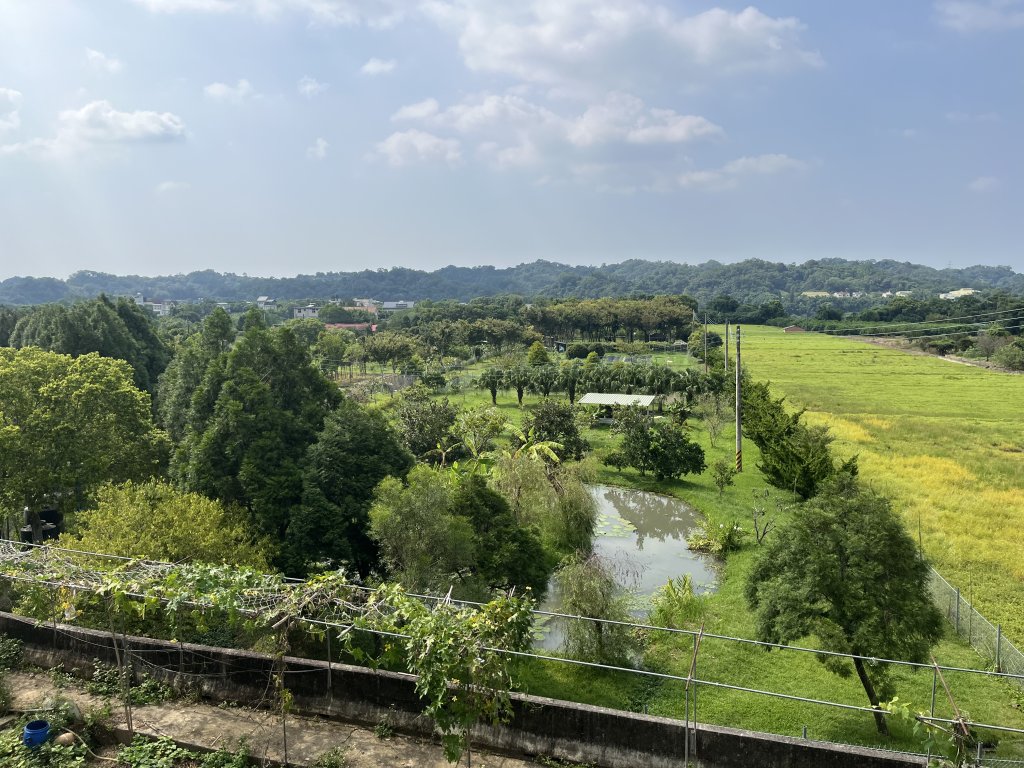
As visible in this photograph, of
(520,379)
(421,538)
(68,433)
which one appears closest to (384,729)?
(421,538)

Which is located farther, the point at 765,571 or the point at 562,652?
the point at 562,652

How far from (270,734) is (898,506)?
21.8 metres

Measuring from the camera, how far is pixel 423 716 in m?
8.62

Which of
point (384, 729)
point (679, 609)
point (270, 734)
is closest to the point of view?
point (270, 734)

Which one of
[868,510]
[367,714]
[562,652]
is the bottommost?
[562,652]

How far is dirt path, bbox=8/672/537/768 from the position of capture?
816 cm

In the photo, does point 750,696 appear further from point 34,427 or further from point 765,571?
point 34,427

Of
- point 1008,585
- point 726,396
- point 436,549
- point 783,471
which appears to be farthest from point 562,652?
point 726,396

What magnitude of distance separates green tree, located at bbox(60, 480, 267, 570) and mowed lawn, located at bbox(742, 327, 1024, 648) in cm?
1640

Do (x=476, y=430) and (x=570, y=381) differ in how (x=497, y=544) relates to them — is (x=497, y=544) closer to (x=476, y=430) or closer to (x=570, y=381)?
(x=476, y=430)

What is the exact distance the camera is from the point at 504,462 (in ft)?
67.8

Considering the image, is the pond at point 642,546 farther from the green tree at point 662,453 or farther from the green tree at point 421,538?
the green tree at point 421,538

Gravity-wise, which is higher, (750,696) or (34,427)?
(34,427)

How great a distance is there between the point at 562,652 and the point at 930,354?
241 ft
